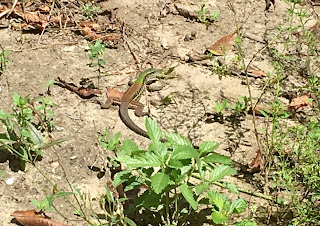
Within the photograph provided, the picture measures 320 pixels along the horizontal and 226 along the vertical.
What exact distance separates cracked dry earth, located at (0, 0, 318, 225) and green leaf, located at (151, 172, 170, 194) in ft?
2.99

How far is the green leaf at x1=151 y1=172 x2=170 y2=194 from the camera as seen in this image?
324 cm

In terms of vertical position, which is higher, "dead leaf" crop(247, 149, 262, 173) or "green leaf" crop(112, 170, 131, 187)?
"green leaf" crop(112, 170, 131, 187)

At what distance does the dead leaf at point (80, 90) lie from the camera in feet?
17.9

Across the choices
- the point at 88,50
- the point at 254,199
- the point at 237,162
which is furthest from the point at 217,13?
the point at 254,199

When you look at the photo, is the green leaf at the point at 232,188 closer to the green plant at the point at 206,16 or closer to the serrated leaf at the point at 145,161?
the serrated leaf at the point at 145,161

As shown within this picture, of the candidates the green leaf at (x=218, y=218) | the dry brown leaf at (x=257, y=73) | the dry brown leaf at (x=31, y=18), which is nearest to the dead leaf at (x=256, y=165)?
the green leaf at (x=218, y=218)

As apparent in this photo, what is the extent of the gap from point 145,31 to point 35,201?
9.91ft

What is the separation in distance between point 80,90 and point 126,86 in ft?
1.80

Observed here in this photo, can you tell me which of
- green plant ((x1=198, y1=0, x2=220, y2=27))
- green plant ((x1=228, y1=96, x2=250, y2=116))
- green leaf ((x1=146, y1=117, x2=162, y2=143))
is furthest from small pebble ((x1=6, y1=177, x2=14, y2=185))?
green plant ((x1=198, y1=0, x2=220, y2=27))

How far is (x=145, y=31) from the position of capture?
646 centimetres

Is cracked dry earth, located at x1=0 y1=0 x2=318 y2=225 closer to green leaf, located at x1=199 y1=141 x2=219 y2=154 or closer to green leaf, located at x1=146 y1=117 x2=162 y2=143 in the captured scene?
green leaf, located at x1=199 y1=141 x2=219 y2=154

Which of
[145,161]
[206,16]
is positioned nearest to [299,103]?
[206,16]

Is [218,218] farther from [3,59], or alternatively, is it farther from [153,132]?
[3,59]

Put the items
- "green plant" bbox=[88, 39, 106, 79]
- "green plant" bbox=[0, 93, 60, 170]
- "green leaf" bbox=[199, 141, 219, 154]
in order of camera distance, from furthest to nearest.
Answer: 1. "green plant" bbox=[88, 39, 106, 79]
2. "green plant" bbox=[0, 93, 60, 170]
3. "green leaf" bbox=[199, 141, 219, 154]
